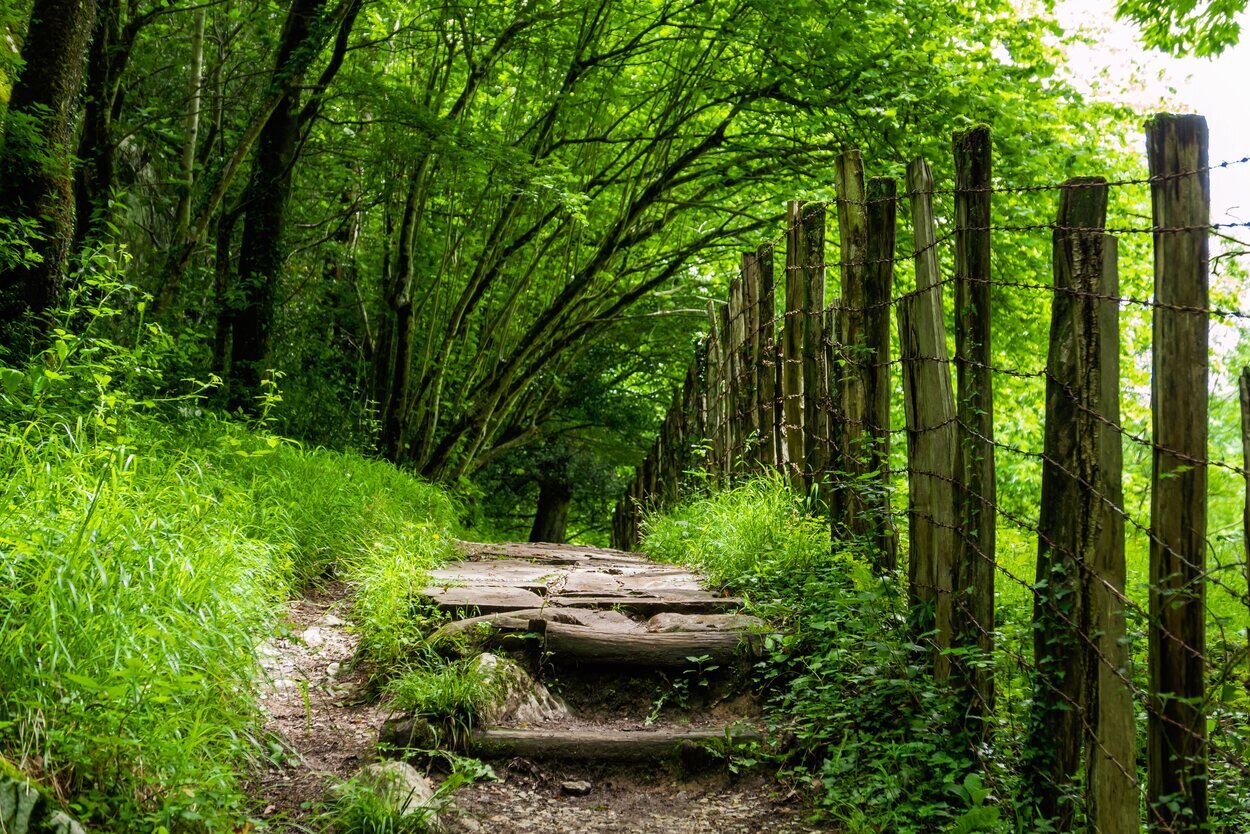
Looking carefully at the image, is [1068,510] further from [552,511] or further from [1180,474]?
[552,511]

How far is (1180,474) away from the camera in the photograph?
6.57 feet

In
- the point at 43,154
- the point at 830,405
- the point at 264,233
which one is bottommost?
the point at 830,405

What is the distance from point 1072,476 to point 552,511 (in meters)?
17.8

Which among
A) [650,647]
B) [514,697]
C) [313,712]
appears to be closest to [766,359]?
[650,647]

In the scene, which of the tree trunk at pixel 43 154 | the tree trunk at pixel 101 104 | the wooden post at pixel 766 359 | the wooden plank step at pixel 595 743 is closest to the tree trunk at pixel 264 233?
the tree trunk at pixel 101 104

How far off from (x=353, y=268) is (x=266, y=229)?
4118 millimetres

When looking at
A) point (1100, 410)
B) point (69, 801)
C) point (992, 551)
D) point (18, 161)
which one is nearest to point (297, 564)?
point (18, 161)

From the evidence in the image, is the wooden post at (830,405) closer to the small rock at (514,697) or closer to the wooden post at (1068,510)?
the small rock at (514,697)

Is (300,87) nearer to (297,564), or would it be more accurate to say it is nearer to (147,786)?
(297,564)

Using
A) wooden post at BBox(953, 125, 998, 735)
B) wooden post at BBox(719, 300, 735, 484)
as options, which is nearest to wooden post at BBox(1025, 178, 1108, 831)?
wooden post at BBox(953, 125, 998, 735)

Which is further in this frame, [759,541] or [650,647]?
[759,541]

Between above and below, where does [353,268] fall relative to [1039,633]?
above

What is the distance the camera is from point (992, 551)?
112 inches

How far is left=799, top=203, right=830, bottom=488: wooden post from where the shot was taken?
4758mm
